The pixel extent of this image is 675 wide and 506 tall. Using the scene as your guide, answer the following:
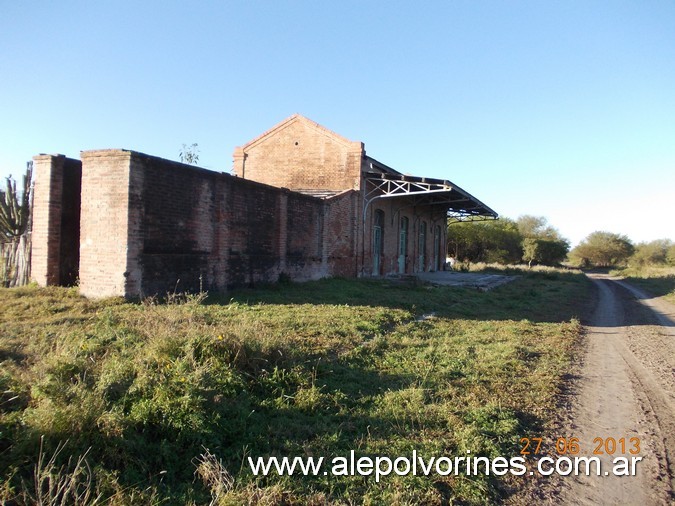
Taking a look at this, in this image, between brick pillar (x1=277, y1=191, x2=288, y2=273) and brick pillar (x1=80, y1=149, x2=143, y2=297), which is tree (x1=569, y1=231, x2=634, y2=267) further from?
brick pillar (x1=80, y1=149, x2=143, y2=297)

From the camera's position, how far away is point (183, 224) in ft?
33.1

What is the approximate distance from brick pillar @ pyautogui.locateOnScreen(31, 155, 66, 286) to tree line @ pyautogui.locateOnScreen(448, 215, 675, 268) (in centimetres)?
3557

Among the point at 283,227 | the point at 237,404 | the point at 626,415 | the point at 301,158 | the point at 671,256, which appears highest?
the point at 301,158

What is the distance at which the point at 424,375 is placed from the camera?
5.80 metres

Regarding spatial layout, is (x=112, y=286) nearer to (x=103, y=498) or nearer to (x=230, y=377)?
(x=230, y=377)

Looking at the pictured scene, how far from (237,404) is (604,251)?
253 feet

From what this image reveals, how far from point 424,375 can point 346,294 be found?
755 centimetres

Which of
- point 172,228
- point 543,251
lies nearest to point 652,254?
point 543,251

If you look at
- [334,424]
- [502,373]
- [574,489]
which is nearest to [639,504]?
[574,489]

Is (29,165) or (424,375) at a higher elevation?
(29,165)

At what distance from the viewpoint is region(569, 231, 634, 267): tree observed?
225ft

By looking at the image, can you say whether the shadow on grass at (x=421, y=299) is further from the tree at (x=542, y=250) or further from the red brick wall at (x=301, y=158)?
the tree at (x=542, y=250)

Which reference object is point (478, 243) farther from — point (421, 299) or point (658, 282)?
point (421, 299)

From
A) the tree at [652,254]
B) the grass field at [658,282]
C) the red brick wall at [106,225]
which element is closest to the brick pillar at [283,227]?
the red brick wall at [106,225]
